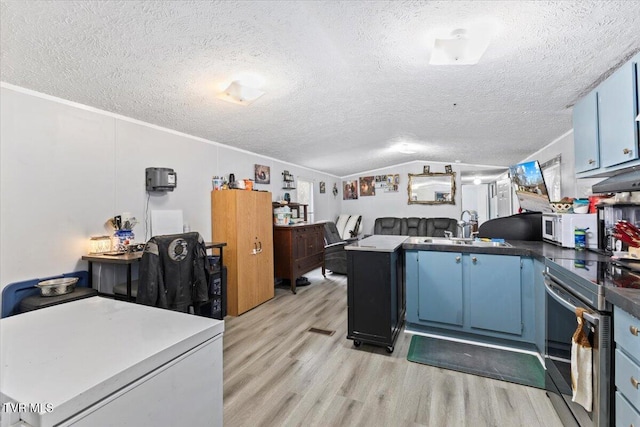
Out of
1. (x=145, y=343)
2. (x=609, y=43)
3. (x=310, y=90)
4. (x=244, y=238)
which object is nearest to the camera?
(x=145, y=343)

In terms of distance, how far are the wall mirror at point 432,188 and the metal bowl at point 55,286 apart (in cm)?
629

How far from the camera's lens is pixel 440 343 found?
2609 millimetres

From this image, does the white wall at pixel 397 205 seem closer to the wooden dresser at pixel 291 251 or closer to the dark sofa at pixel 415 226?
the dark sofa at pixel 415 226

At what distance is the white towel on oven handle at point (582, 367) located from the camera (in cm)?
127

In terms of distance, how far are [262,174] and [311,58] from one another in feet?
9.31

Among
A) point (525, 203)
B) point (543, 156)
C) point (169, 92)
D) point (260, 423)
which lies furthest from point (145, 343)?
point (543, 156)

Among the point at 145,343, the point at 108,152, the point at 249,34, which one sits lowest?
the point at 145,343

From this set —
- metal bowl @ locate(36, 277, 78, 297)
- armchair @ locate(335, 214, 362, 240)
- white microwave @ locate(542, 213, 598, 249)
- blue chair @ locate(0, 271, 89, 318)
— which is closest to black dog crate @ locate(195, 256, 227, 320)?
metal bowl @ locate(36, 277, 78, 297)

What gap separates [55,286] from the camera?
2.09 metres

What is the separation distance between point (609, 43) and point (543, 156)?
9.78ft

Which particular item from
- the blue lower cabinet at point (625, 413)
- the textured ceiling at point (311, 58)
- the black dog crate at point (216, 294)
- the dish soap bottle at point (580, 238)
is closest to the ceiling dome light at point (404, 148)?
the textured ceiling at point (311, 58)

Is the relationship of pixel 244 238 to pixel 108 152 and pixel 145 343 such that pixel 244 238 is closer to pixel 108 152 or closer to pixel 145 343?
pixel 108 152

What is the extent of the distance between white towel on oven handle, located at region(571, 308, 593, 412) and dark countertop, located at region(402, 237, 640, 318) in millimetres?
215

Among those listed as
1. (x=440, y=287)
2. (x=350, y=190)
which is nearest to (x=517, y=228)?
(x=440, y=287)
